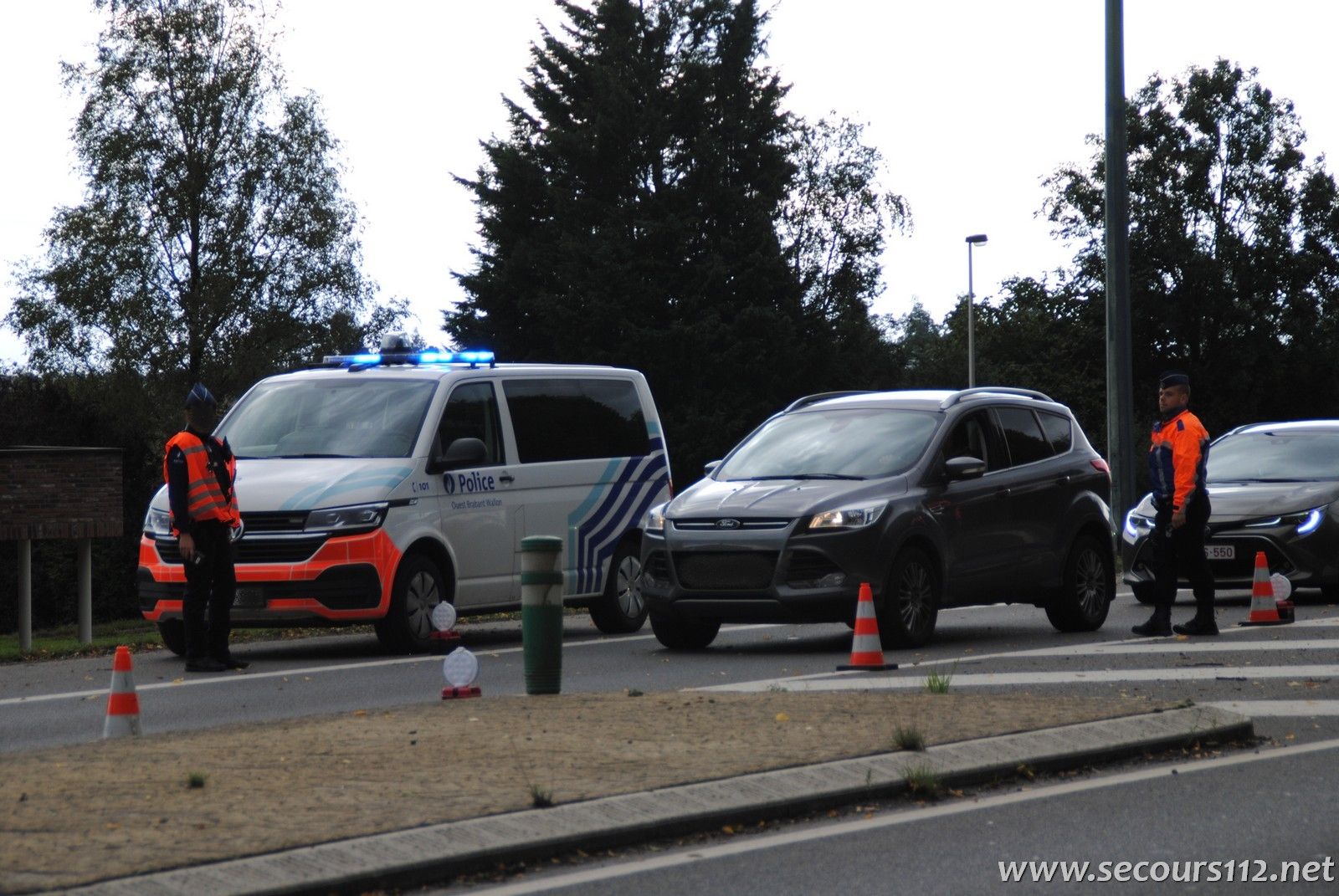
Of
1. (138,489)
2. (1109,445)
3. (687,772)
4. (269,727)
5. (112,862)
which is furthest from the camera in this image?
(138,489)

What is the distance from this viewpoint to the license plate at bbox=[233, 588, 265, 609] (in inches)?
534

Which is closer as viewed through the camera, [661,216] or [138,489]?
[138,489]

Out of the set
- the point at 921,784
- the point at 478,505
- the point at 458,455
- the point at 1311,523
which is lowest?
the point at 921,784

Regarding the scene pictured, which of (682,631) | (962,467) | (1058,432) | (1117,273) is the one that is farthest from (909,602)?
(1117,273)

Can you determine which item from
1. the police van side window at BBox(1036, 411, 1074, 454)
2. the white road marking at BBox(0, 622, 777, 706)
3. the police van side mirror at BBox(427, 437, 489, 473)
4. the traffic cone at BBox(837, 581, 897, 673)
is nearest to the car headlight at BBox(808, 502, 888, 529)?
the traffic cone at BBox(837, 581, 897, 673)

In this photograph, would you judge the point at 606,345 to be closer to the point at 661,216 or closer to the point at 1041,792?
the point at 661,216

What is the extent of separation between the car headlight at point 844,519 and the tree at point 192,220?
36475 mm

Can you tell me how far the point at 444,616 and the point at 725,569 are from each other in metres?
2.03

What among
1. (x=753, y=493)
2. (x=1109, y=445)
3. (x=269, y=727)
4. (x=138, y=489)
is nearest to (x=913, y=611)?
(x=753, y=493)

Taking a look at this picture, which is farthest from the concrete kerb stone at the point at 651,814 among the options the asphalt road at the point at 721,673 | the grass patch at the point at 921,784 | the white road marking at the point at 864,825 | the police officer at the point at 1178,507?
the police officer at the point at 1178,507

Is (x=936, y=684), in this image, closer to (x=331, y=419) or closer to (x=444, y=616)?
(x=444, y=616)

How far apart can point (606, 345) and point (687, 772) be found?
44653 mm

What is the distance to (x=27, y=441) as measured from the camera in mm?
44250

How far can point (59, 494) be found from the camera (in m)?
18.1
